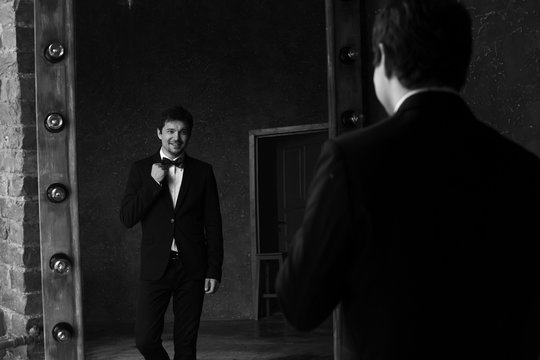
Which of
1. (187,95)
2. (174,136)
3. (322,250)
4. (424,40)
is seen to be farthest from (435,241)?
(187,95)

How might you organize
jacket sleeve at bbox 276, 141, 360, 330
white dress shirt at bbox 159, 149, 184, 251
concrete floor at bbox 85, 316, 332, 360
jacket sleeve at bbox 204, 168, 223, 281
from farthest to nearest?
concrete floor at bbox 85, 316, 332, 360
white dress shirt at bbox 159, 149, 184, 251
jacket sleeve at bbox 204, 168, 223, 281
jacket sleeve at bbox 276, 141, 360, 330

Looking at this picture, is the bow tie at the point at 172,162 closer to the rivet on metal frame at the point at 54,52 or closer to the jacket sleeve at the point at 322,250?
the rivet on metal frame at the point at 54,52

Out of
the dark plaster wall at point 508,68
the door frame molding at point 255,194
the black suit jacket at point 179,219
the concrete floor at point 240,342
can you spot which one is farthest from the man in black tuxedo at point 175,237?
the door frame molding at point 255,194

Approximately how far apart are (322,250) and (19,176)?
11.2 ft

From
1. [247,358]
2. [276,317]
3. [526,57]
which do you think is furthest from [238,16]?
[526,57]

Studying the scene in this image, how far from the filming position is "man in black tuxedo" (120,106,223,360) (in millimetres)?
4203

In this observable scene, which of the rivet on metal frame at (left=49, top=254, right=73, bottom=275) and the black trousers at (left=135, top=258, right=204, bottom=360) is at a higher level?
the rivet on metal frame at (left=49, top=254, right=73, bottom=275)

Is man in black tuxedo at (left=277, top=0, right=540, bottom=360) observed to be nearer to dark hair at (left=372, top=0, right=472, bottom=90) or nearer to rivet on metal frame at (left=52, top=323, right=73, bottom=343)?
dark hair at (left=372, top=0, right=472, bottom=90)

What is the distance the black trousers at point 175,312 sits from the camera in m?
4.20

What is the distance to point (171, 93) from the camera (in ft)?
26.6

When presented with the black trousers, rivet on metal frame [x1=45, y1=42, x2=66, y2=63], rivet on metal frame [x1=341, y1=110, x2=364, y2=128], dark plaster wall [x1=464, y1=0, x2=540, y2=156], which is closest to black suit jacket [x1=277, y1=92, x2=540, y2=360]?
dark plaster wall [x1=464, y1=0, x2=540, y2=156]

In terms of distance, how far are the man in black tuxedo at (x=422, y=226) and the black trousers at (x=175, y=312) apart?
305cm

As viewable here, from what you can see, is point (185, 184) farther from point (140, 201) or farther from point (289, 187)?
point (289, 187)

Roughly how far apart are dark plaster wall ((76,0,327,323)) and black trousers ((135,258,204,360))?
385cm
